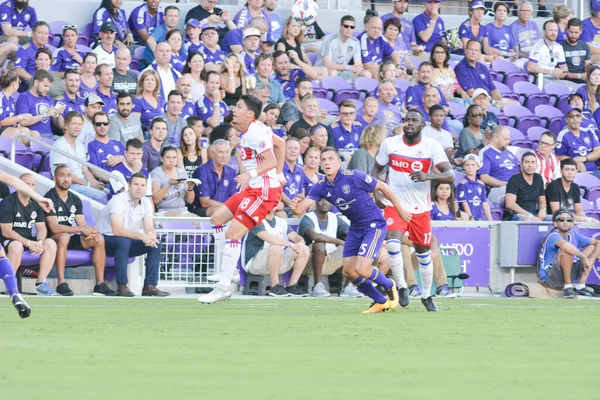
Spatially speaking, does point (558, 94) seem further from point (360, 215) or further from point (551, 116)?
point (360, 215)

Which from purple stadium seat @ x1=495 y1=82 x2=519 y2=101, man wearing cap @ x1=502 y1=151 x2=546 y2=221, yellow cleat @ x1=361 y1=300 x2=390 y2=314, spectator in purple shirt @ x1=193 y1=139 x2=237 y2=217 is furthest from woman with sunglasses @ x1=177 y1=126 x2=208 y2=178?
purple stadium seat @ x1=495 y1=82 x2=519 y2=101

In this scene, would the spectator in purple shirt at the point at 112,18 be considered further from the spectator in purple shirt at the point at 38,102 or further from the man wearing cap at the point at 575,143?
the man wearing cap at the point at 575,143

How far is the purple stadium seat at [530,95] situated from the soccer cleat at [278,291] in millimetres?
8336

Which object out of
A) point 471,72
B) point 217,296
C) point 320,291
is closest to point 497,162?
point 471,72

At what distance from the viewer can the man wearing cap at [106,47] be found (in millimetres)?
18500

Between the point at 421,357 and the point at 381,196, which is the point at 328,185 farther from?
the point at 421,357

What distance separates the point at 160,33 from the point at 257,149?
25.2ft

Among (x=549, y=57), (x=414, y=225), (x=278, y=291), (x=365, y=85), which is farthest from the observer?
(x=549, y=57)

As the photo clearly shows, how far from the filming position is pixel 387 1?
2506 centimetres

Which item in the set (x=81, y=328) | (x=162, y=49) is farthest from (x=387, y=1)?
(x=81, y=328)

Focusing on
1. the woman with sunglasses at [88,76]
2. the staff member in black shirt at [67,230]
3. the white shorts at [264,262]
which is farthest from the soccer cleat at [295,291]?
the woman with sunglasses at [88,76]

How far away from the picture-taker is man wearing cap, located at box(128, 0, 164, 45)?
2006 cm

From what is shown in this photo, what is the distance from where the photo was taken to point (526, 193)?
17.7 meters

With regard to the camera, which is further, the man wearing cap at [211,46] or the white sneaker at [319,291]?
the man wearing cap at [211,46]
